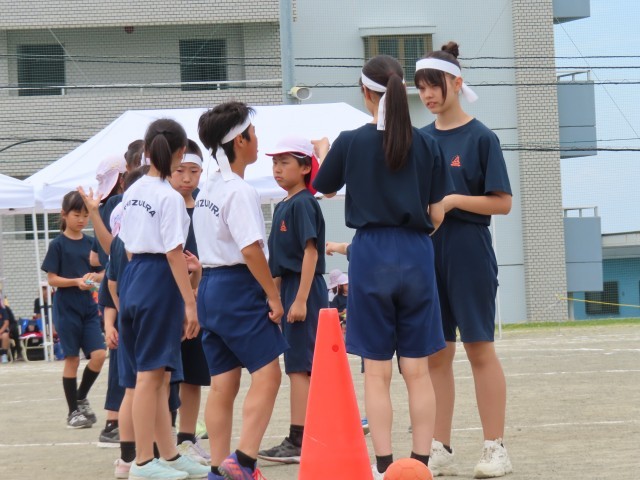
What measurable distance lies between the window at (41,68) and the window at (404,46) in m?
8.49

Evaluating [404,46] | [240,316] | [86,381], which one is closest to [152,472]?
[240,316]

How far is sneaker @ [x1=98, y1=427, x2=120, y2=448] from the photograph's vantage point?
7.79 meters

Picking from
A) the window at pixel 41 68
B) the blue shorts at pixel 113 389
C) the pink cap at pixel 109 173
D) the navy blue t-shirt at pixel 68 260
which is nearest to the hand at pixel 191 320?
the blue shorts at pixel 113 389

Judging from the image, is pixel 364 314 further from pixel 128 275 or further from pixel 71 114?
pixel 71 114

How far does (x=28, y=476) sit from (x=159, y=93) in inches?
984

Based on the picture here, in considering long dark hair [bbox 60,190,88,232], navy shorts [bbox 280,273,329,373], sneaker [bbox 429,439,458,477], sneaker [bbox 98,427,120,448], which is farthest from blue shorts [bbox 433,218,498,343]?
long dark hair [bbox 60,190,88,232]

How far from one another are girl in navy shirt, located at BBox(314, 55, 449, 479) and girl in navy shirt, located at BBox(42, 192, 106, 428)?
163 inches

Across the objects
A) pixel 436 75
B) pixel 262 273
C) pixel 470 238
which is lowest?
pixel 262 273

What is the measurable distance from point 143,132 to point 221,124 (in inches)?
400

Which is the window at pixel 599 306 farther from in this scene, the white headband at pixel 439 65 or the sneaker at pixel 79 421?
the white headband at pixel 439 65

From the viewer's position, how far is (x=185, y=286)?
19.5 feet

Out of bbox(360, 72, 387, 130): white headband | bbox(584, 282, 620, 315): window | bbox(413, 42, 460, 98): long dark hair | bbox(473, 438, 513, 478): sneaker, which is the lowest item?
bbox(584, 282, 620, 315): window

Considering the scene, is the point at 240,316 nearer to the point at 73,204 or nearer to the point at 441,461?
the point at 441,461

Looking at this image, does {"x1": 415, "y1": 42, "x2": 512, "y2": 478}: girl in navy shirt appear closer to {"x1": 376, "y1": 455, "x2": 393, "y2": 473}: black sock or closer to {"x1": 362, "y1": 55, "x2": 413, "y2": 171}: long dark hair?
{"x1": 362, "y1": 55, "x2": 413, "y2": 171}: long dark hair
